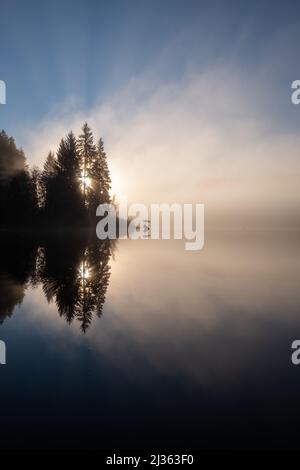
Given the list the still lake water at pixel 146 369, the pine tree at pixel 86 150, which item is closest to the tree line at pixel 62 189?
A: the pine tree at pixel 86 150

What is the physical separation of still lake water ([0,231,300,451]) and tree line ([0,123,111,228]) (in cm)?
3410

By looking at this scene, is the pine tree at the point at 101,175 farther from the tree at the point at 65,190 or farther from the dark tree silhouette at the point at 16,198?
the dark tree silhouette at the point at 16,198

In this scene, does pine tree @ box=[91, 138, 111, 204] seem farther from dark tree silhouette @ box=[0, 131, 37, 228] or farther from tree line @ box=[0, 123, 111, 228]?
dark tree silhouette @ box=[0, 131, 37, 228]

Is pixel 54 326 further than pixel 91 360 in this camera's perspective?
Yes

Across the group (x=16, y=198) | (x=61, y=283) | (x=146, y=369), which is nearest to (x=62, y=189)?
(x=16, y=198)

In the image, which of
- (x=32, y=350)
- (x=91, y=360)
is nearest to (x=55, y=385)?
(x=91, y=360)

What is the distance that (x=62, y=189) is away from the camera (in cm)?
4216

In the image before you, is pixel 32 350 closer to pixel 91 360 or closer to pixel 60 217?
pixel 91 360

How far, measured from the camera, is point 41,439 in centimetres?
326

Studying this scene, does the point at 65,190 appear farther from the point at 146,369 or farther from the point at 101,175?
the point at 146,369

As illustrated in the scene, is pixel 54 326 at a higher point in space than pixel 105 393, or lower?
higher

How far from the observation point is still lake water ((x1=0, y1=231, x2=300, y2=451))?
11.2 ft

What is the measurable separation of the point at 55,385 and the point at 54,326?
2.56 metres

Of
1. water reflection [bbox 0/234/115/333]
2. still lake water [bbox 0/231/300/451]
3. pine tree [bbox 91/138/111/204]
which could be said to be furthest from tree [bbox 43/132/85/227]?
still lake water [bbox 0/231/300/451]
